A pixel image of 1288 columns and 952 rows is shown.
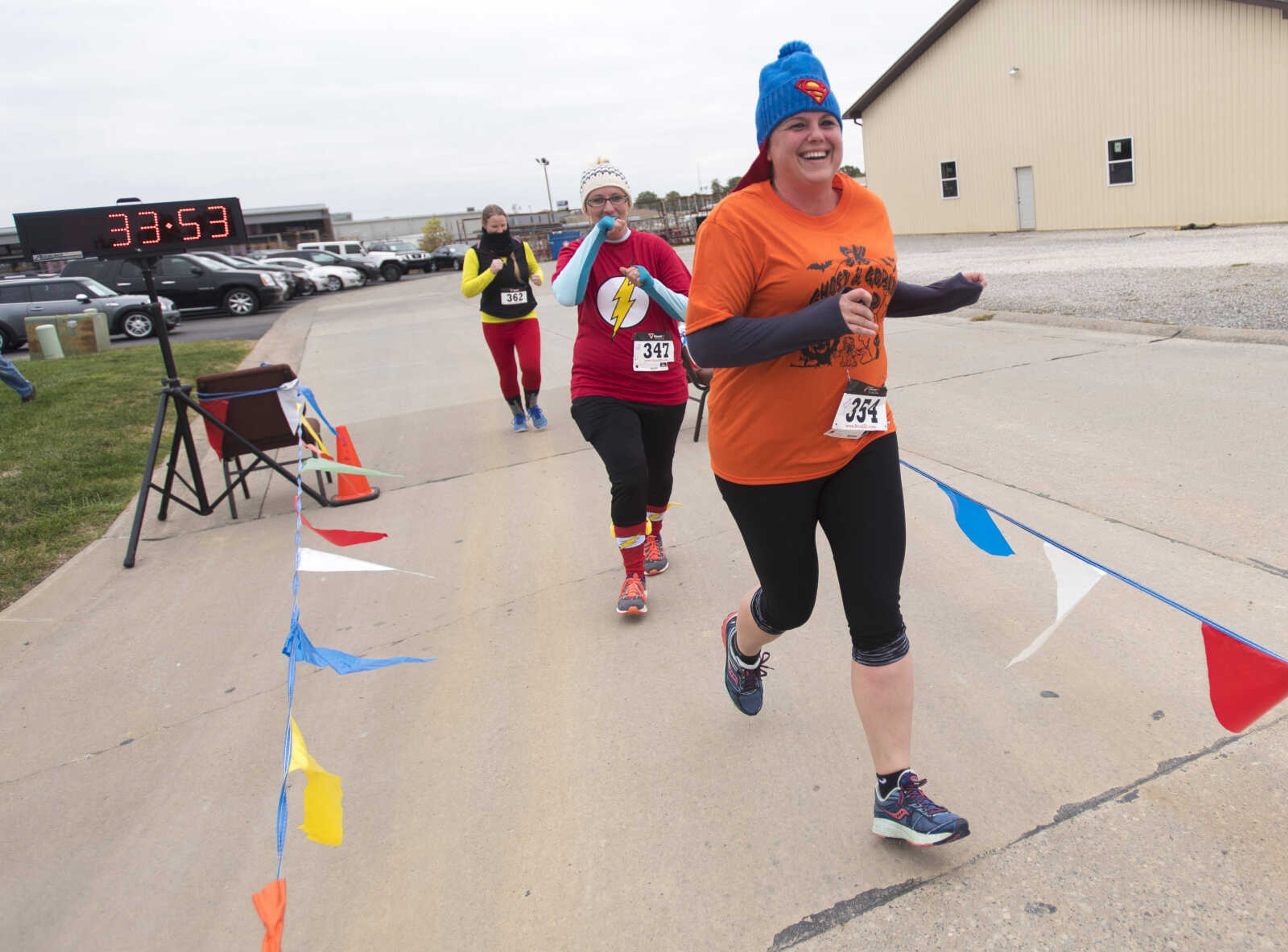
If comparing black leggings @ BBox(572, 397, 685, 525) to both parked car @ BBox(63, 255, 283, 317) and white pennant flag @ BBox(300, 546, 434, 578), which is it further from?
parked car @ BBox(63, 255, 283, 317)

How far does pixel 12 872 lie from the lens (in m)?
2.64

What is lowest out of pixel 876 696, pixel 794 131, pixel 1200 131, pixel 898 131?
pixel 876 696

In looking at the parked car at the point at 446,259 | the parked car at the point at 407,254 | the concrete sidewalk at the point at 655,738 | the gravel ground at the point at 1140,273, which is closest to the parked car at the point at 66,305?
the gravel ground at the point at 1140,273

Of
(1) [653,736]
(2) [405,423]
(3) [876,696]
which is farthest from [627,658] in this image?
(2) [405,423]

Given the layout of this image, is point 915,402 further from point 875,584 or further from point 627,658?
point 875,584

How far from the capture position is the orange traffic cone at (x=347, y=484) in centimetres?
617

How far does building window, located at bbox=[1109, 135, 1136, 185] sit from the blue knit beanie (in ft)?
74.7

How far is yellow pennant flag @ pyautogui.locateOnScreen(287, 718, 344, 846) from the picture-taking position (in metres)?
2.20

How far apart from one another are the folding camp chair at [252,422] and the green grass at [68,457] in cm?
95

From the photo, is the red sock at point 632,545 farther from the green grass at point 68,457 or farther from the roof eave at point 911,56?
the roof eave at point 911,56

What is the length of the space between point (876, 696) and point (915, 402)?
5233mm

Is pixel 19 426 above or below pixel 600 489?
above

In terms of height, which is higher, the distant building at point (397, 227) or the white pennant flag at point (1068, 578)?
the distant building at point (397, 227)

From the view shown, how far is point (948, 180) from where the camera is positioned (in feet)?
88.4
